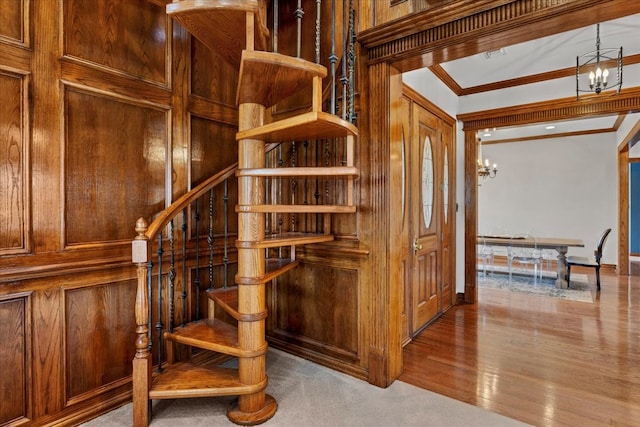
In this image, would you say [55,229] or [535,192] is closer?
[55,229]

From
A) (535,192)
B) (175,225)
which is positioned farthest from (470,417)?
(535,192)

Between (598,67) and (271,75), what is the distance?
10.5 ft

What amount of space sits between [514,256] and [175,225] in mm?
5519

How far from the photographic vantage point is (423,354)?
2.89 metres

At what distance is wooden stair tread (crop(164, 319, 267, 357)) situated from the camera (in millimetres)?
1955

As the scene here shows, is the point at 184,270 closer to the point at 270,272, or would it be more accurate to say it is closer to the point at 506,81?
the point at 270,272

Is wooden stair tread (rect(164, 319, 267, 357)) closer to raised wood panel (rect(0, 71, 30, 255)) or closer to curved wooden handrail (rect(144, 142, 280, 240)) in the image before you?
curved wooden handrail (rect(144, 142, 280, 240))

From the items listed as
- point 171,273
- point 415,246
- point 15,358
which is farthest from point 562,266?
point 15,358

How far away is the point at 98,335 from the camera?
202cm

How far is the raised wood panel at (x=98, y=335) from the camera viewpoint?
6.25ft

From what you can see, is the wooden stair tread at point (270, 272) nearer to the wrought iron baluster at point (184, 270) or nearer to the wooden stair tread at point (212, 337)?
the wooden stair tread at point (212, 337)

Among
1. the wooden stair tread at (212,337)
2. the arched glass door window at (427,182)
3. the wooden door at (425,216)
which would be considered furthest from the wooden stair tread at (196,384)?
the arched glass door window at (427,182)

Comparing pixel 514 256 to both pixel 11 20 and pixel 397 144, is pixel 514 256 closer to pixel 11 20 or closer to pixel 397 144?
pixel 397 144

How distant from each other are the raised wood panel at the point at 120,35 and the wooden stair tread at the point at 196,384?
1.92 metres
